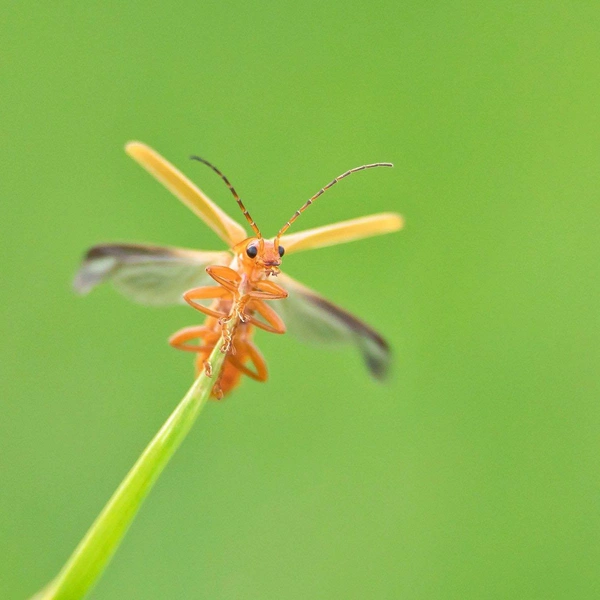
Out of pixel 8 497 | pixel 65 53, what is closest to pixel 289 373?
pixel 8 497

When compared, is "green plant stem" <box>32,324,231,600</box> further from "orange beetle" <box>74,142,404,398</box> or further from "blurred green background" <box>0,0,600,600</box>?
"blurred green background" <box>0,0,600,600</box>

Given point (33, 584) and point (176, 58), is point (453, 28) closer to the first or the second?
point (176, 58)

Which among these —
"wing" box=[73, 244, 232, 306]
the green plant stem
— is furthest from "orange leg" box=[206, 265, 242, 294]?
the green plant stem

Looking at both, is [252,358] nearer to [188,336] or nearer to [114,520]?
[188,336]

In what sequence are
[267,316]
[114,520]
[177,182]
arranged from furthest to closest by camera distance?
[267,316], [177,182], [114,520]

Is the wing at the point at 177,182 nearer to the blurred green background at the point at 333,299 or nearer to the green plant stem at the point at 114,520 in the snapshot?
the green plant stem at the point at 114,520

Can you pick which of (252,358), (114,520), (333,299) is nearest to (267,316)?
(252,358)
